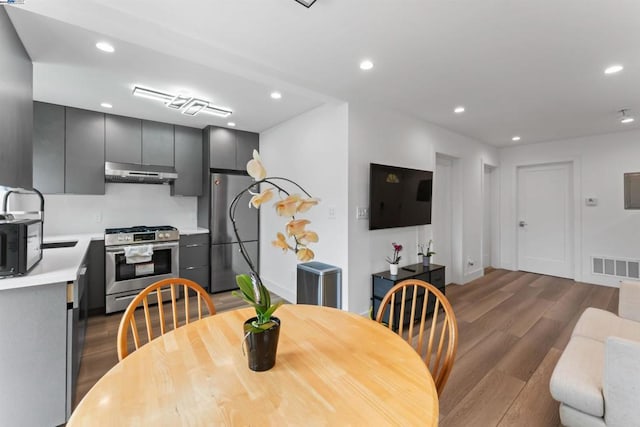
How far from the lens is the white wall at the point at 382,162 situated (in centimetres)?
305

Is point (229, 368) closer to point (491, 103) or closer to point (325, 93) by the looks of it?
point (325, 93)

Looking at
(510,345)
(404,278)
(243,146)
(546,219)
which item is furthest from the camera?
(546,219)

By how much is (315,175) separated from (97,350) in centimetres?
273

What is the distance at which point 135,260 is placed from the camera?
3.42 m

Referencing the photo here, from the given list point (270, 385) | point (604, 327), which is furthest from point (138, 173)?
point (604, 327)

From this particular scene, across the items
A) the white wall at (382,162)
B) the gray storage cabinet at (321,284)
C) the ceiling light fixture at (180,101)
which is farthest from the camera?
the white wall at (382,162)

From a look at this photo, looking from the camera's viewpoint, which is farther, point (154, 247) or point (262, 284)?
point (154, 247)

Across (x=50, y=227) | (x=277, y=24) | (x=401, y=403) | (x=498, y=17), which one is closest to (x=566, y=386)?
(x=401, y=403)

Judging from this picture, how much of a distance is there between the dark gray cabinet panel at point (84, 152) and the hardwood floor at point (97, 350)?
158cm

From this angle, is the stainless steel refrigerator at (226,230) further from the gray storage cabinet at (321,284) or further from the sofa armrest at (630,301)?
the sofa armrest at (630,301)

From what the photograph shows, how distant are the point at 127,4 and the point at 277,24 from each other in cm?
90

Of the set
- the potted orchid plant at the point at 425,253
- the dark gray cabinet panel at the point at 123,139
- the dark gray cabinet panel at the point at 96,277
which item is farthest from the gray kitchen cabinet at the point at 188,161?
the potted orchid plant at the point at 425,253

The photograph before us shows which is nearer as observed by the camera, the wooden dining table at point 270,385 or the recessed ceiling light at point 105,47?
the wooden dining table at point 270,385

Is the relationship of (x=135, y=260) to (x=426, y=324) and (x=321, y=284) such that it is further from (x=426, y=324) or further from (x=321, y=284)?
(x=426, y=324)
